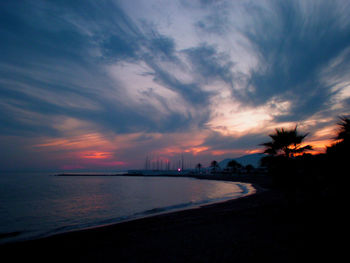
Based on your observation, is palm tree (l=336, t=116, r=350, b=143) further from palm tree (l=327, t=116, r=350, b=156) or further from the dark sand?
the dark sand

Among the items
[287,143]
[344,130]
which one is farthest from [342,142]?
[287,143]

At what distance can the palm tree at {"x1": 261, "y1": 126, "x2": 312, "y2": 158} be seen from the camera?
41.8ft

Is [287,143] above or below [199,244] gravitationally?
above

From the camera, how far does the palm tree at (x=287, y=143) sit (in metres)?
12.8

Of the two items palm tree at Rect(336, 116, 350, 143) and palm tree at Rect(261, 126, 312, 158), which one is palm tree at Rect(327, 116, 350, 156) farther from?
palm tree at Rect(261, 126, 312, 158)

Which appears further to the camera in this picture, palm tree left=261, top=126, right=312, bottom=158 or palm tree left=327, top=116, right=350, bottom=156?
palm tree left=261, top=126, right=312, bottom=158

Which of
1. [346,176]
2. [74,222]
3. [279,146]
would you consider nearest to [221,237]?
[346,176]

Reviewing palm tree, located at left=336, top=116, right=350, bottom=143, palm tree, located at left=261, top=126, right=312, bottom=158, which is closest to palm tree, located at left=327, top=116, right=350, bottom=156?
palm tree, located at left=336, top=116, right=350, bottom=143

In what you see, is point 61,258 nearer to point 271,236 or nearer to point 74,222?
point 271,236

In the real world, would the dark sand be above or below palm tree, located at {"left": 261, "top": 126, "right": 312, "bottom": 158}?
below

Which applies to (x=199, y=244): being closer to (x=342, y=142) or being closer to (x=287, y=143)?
(x=342, y=142)

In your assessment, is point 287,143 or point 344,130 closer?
point 344,130

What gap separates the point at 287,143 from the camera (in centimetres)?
1284

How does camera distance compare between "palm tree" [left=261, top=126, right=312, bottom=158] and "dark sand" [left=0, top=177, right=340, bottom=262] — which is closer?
"dark sand" [left=0, top=177, right=340, bottom=262]
